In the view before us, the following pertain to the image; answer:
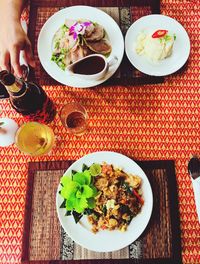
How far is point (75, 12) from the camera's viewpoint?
4.30ft

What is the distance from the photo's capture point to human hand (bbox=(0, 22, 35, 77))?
47.3 inches

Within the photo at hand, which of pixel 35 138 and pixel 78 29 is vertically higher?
pixel 78 29

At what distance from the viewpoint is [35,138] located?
1.20 meters

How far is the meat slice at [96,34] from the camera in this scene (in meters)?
1.23

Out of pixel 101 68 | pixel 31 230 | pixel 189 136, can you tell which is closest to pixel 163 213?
pixel 189 136

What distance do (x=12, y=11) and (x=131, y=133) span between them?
670 mm

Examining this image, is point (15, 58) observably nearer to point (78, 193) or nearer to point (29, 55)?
point (29, 55)

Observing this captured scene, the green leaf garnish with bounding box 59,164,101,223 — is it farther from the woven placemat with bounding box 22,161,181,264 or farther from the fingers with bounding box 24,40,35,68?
the fingers with bounding box 24,40,35,68

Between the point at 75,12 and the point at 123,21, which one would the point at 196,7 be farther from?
the point at 75,12

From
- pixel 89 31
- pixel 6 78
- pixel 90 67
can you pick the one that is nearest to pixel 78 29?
pixel 89 31

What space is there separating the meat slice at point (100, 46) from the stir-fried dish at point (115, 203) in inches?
18.8

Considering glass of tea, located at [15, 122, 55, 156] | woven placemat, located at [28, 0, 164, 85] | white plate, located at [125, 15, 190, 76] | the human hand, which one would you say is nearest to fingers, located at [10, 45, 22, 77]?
the human hand

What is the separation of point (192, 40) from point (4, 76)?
0.77 meters

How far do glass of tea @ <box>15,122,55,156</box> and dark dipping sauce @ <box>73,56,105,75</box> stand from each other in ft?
0.80
